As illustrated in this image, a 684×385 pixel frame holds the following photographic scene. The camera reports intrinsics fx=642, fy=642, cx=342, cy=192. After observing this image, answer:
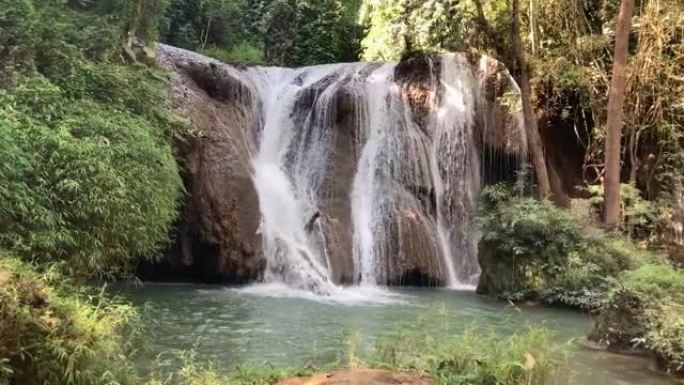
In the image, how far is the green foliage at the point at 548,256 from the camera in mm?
11391

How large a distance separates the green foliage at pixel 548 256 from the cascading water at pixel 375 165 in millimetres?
1896

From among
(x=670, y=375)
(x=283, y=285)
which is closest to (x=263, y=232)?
(x=283, y=285)

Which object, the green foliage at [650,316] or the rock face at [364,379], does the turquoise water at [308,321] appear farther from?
the rock face at [364,379]

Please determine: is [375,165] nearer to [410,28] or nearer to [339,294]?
[339,294]

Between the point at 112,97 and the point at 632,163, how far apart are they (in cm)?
1209

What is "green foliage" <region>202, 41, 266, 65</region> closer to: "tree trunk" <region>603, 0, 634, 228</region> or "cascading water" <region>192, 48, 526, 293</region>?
"cascading water" <region>192, 48, 526, 293</region>

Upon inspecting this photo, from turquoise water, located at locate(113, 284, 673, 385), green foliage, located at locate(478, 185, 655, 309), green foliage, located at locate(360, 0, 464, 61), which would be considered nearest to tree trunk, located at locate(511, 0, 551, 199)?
green foliage, located at locate(478, 185, 655, 309)

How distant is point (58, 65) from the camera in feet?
Answer: 27.4

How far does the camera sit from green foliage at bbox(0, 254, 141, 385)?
3.51 m

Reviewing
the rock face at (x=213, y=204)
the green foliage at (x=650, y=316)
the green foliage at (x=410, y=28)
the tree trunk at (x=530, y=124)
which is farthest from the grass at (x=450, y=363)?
the green foliage at (x=410, y=28)

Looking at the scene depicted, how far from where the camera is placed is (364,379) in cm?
412

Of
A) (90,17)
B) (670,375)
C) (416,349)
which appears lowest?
(670,375)

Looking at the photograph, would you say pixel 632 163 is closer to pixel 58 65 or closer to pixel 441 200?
pixel 441 200

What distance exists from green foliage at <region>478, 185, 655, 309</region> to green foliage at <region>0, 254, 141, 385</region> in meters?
9.10
